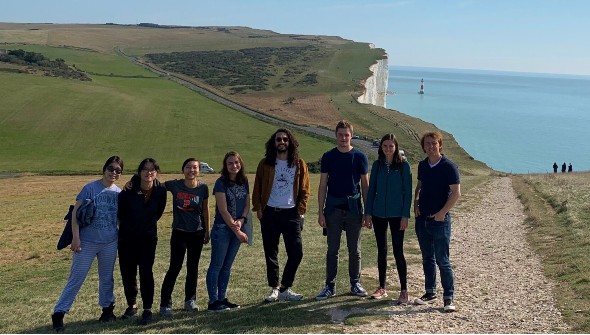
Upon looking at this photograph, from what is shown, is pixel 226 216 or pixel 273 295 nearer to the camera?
pixel 226 216

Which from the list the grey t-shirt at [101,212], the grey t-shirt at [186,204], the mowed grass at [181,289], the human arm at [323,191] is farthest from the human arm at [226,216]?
the grey t-shirt at [101,212]

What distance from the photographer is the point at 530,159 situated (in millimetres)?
71562

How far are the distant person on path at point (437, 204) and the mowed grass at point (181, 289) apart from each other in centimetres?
99

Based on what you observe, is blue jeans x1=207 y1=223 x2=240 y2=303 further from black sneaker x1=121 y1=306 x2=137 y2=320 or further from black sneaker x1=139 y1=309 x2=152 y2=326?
black sneaker x1=121 y1=306 x2=137 y2=320

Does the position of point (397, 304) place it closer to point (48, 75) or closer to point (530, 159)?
point (530, 159)

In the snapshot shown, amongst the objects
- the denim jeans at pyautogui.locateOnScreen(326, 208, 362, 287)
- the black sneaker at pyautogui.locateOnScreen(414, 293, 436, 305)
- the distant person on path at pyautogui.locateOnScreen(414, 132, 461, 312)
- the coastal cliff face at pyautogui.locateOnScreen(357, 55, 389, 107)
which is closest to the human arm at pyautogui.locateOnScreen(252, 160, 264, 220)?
the denim jeans at pyautogui.locateOnScreen(326, 208, 362, 287)

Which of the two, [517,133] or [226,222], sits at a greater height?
[517,133]

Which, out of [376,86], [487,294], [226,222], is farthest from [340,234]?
[376,86]

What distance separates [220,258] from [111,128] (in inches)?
2210

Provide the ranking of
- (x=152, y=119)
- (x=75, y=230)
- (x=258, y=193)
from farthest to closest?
(x=152, y=119), (x=258, y=193), (x=75, y=230)

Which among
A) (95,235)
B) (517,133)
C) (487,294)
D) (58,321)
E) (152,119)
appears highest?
(517,133)

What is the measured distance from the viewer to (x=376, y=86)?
374 ft

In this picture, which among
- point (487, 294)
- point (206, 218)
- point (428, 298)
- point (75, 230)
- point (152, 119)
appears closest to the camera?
point (75, 230)

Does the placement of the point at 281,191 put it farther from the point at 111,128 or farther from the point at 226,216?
the point at 111,128
